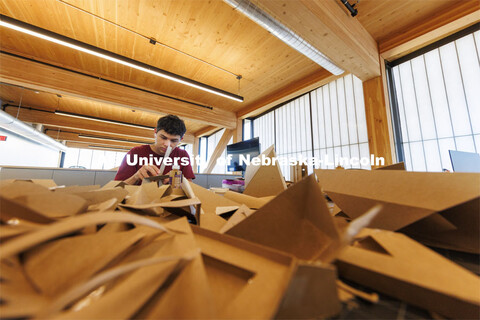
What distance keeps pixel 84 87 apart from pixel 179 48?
73.8 inches

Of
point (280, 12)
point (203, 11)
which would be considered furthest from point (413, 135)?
point (203, 11)

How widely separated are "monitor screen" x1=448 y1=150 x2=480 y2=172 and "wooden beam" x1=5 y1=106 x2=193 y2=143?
6554mm

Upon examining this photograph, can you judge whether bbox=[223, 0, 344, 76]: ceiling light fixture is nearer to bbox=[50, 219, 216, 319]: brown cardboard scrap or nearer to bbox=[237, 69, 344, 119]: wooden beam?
bbox=[237, 69, 344, 119]: wooden beam

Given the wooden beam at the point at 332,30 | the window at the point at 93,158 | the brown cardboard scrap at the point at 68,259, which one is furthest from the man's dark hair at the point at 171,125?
the window at the point at 93,158

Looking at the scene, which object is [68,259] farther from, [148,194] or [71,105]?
[71,105]

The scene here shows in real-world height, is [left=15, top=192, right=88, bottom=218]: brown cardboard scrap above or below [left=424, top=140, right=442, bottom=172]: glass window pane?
below

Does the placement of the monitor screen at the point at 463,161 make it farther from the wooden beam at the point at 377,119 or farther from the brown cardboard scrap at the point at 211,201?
the brown cardboard scrap at the point at 211,201

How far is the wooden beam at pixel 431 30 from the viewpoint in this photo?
1762 mm

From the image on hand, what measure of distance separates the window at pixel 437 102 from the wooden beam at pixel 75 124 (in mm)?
6092

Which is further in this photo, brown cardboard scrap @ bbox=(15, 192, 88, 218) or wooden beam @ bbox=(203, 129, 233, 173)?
wooden beam @ bbox=(203, 129, 233, 173)

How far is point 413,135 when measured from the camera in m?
2.24

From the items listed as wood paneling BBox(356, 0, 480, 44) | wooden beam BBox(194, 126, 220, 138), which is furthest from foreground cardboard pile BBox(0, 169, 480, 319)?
wooden beam BBox(194, 126, 220, 138)

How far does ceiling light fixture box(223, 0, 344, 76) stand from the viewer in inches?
61.7

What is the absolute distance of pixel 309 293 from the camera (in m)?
0.15
